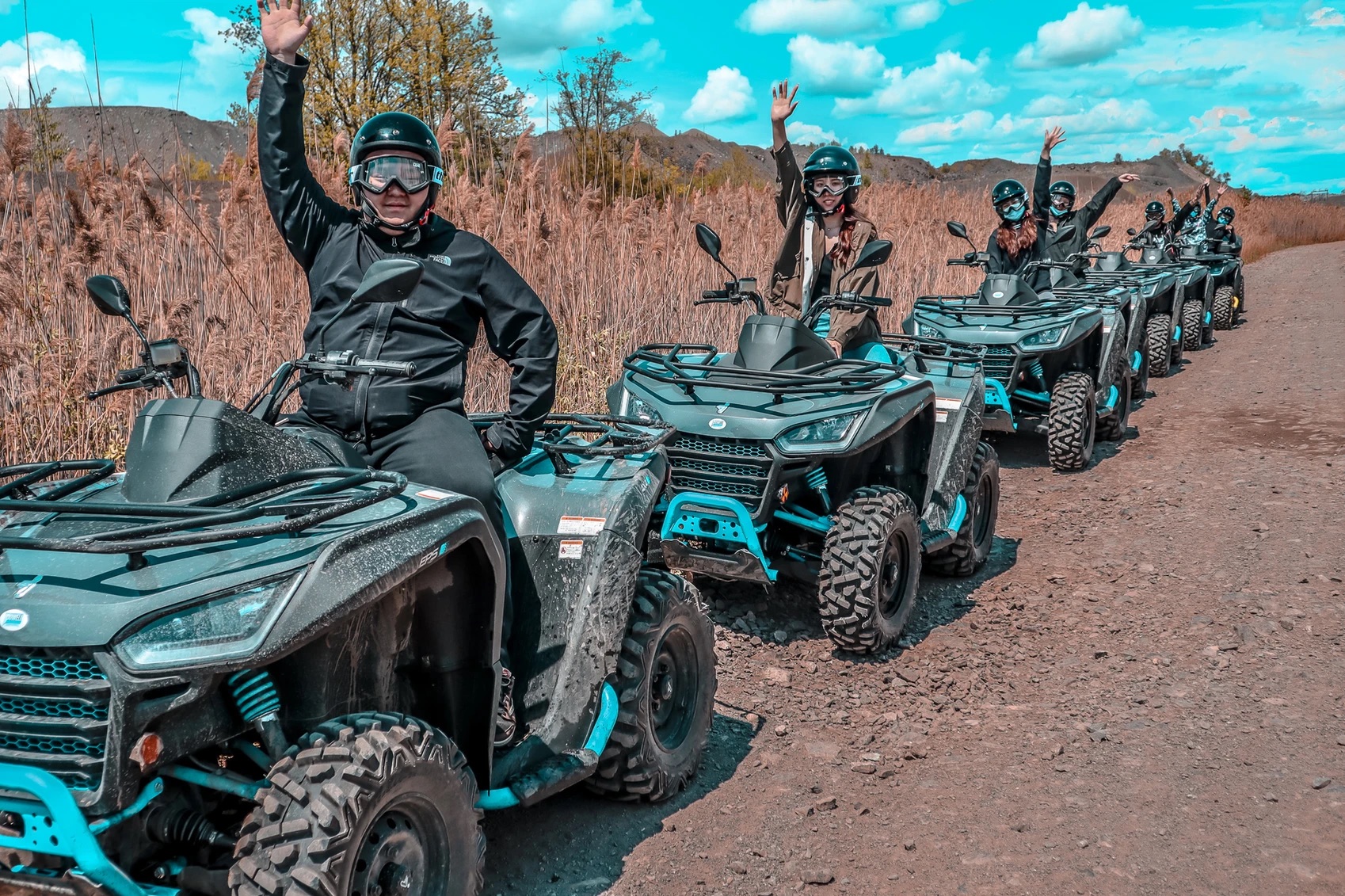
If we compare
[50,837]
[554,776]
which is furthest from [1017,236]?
[50,837]

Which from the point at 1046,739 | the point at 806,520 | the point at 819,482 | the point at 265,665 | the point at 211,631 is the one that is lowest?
the point at 1046,739

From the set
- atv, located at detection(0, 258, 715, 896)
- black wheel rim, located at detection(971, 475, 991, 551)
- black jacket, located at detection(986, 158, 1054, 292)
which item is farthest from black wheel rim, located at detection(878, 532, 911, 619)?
black jacket, located at detection(986, 158, 1054, 292)

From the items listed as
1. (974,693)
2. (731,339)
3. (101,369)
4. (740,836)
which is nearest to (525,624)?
(740,836)

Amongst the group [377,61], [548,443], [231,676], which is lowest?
[231,676]

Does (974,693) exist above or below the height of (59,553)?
below

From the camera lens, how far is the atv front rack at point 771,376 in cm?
533

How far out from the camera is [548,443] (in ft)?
12.1

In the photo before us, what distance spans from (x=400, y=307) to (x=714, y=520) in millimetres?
2024

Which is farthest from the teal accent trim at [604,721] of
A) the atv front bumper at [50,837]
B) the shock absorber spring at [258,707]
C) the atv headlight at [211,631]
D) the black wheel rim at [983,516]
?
the black wheel rim at [983,516]

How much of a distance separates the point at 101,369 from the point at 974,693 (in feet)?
14.8

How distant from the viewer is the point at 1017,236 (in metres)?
10.9

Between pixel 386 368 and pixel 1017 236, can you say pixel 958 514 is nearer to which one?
pixel 386 368

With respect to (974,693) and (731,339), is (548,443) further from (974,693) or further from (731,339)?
(731,339)

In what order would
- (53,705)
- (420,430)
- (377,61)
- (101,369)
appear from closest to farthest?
1. (53,705)
2. (420,430)
3. (101,369)
4. (377,61)
